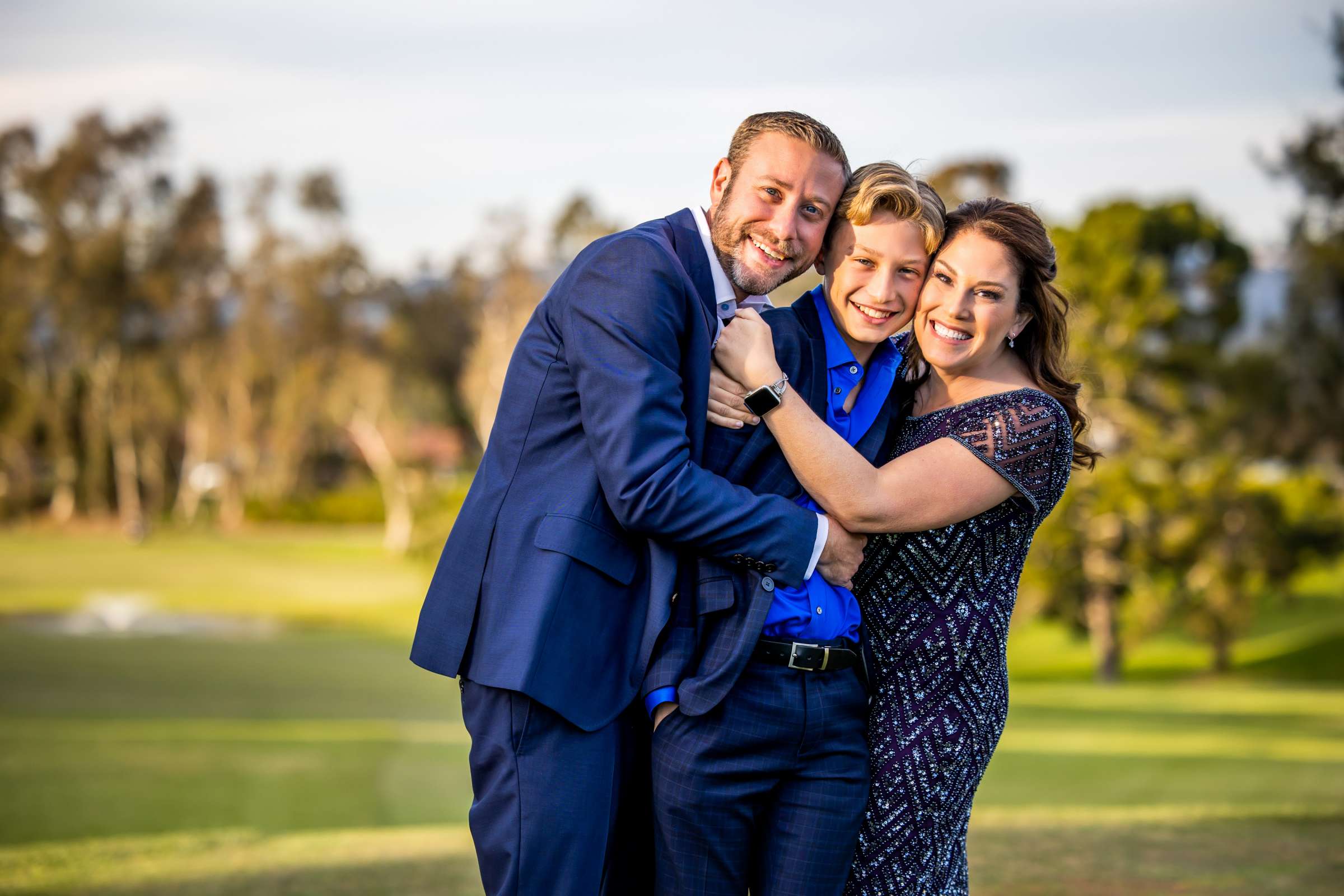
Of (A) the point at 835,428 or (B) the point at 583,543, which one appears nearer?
(B) the point at 583,543

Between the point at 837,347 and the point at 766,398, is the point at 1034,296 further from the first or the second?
the point at 766,398

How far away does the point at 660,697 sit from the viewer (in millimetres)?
2742

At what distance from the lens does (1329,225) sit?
17.6 metres

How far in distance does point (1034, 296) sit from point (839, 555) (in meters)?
0.80

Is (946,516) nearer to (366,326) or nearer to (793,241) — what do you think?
(793,241)

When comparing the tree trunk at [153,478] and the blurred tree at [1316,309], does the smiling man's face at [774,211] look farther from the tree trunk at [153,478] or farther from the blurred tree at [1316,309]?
the tree trunk at [153,478]

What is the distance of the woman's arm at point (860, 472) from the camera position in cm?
275

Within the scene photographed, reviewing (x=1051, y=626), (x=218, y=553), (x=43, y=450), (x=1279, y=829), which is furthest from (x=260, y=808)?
(x=43, y=450)

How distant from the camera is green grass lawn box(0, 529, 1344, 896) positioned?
575cm

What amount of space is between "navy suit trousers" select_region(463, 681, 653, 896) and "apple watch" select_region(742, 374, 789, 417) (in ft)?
2.35

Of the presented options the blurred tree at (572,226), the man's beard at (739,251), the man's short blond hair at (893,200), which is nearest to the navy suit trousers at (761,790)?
the man's beard at (739,251)

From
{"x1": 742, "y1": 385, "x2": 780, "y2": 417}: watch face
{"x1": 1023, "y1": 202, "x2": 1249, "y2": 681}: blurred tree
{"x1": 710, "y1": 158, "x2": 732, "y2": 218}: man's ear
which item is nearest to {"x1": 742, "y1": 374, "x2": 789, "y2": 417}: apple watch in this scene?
{"x1": 742, "y1": 385, "x2": 780, "y2": 417}: watch face

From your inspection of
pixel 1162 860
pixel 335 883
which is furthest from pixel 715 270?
pixel 1162 860

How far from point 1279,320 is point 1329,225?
21.6ft
